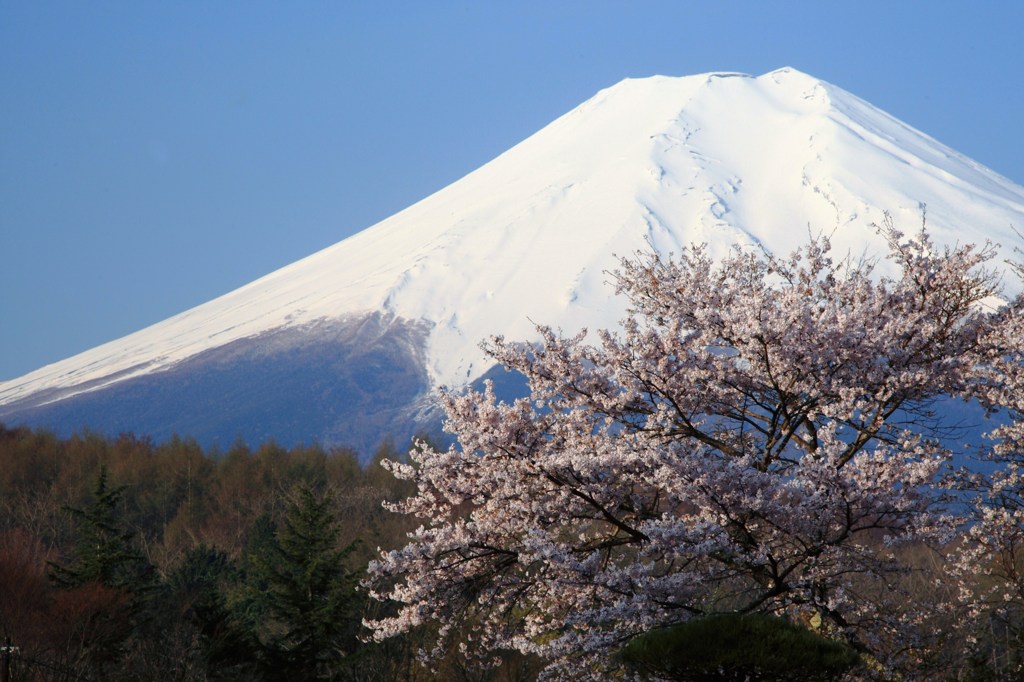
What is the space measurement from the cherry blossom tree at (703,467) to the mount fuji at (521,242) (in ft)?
465

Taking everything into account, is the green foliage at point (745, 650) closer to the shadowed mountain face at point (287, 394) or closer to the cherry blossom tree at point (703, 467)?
the cherry blossom tree at point (703, 467)

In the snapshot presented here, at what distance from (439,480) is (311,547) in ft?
33.6

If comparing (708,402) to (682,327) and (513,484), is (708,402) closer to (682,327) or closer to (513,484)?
(682,327)

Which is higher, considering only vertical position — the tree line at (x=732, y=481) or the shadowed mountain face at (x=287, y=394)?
the shadowed mountain face at (x=287, y=394)

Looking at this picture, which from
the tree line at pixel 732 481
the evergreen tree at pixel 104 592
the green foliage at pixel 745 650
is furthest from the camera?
the evergreen tree at pixel 104 592

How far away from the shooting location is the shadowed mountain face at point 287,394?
189m

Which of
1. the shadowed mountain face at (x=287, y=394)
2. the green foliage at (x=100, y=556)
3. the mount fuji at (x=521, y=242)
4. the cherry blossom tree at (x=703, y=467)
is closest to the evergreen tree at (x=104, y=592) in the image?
the green foliage at (x=100, y=556)

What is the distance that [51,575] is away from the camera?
23.0 meters

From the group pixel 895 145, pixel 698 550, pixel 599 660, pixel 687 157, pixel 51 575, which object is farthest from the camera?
pixel 687 157

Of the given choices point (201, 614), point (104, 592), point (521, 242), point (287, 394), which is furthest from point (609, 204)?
point (201, 614)

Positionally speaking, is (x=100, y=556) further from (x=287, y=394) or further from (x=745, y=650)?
(x=287, y=394)

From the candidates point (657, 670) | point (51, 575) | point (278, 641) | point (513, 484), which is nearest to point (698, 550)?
point (657, 670)

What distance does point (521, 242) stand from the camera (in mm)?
179375

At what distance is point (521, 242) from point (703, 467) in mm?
169518
